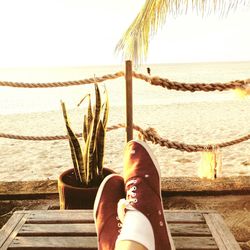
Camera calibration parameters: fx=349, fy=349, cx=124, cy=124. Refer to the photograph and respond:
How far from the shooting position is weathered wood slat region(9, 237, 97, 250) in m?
1.28

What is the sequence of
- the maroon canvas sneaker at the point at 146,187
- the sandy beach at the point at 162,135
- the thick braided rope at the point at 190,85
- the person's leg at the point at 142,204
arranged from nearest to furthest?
the person's leg at the point at 142,204
the maroon canvas sneaker at the point at 146,187
the thick braided rope at the point at 190,85
the sandy beach at the point at 162,135

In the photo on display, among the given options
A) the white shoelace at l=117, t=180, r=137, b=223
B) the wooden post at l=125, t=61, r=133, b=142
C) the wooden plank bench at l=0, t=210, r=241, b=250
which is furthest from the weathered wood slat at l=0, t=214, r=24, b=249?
the wooden post at l=125, t=61, r=133, b=142

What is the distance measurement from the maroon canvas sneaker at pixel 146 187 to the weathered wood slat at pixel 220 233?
25 cm

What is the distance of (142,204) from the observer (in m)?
1.20

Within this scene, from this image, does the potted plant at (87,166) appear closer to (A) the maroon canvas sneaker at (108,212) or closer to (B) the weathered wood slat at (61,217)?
(B) the weathered wood slat at (61,217)

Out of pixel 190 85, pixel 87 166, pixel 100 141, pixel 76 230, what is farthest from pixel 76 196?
pixel 190 85

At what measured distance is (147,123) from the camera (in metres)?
11.0

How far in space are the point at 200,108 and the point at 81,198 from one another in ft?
40.8

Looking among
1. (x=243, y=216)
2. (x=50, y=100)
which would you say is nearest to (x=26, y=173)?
(x=243, y=216)

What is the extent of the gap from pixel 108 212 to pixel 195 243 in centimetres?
34

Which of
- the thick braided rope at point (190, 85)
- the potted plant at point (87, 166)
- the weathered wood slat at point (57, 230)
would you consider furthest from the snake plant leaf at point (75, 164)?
the thick braided rope at point (190, 85)

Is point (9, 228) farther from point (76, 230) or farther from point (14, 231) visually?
point (76, 230)

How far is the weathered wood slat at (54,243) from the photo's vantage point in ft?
4.18

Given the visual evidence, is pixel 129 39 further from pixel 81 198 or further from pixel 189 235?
pixel 189 235
